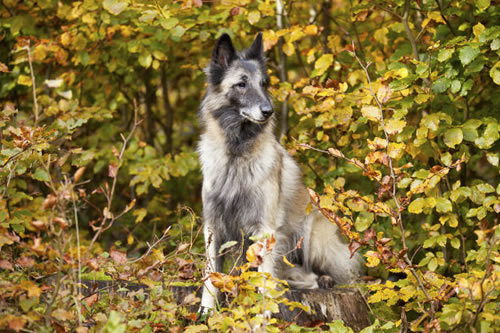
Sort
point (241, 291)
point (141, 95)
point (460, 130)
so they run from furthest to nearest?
point (141, 95) < point (460, 130) < point (241, 291)

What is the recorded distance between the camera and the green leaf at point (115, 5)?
154 inches

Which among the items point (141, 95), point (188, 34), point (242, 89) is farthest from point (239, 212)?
point (141, 95)

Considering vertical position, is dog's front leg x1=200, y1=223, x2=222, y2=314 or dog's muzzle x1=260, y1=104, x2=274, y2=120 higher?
dog's muzzle x1=260, y1=104, x2=274, y2=120

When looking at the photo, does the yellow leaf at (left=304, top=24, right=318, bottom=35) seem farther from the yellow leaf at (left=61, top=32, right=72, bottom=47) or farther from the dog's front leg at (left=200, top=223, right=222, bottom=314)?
the yellow leaf at (left=61, top=32, right=72, bottom=47)

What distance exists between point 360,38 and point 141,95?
126 inches

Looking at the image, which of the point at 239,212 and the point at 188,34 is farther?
the point at 188,34

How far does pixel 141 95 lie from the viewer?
715 centimetres

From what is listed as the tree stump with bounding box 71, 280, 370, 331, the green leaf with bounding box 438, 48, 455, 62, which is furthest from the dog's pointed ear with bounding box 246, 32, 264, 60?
the tree stump with bounding box 71, 280, 370, 331

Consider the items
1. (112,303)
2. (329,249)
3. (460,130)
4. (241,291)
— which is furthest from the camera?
(329,249)

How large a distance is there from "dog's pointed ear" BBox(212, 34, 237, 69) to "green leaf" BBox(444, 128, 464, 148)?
158 centimetres

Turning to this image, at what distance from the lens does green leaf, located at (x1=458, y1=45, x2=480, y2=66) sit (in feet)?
11.0

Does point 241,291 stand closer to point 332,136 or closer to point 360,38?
point 332,136

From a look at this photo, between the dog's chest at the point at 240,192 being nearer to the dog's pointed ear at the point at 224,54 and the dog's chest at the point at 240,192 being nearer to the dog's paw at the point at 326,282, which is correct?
the dog's pointed ear at the point at 224,54

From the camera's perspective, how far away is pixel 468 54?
3.37 m
